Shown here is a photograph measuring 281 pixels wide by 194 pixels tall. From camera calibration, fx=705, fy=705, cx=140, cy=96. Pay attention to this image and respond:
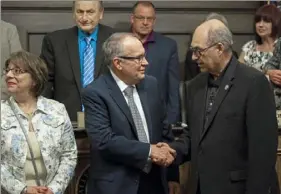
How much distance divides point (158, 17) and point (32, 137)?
2.54m

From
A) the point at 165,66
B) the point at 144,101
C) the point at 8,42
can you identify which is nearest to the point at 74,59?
the point at 8,42

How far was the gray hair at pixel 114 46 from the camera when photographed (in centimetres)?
335

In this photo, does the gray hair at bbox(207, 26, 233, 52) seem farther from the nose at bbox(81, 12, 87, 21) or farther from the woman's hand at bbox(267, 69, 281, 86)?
the nose at bbox(81, 12, 87, 21)

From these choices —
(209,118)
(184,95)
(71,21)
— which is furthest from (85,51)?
(209,118)

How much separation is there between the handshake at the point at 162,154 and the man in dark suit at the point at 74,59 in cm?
120

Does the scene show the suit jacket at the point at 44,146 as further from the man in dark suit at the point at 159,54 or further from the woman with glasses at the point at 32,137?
the man in dark suit at the point at 159,54

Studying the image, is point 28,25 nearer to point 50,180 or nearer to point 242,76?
point 50,180

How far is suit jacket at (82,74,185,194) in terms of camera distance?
3.26m

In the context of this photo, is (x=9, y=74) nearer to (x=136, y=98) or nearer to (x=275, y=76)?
(x=136, y=98)

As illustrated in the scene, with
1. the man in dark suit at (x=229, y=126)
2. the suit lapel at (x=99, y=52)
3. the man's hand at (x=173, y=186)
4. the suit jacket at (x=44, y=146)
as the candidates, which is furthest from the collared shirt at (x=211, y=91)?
the suit lapel at (x=99, y=52)

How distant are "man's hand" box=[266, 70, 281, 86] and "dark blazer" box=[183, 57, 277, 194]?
1.33 meters

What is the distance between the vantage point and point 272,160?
3.12m

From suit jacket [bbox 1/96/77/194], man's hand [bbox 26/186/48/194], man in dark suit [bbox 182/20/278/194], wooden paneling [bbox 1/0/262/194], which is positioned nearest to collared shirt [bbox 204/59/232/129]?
man in dark suit [bbox 182/20/278/194]

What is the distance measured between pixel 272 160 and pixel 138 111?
0.68 metres
